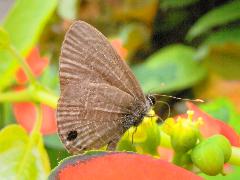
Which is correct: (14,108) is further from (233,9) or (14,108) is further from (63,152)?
(233,9)

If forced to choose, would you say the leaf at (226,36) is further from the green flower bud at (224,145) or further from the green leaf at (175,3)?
the green flower bud at (224,145)

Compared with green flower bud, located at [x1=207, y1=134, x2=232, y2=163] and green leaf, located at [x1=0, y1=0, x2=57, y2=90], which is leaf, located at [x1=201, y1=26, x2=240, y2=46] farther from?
green flower bud, located at [x1=207, y1=134, x2=232, y2=163]

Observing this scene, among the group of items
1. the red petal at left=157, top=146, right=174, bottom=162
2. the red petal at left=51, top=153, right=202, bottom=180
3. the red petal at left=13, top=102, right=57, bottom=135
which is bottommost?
the red petal at left=13, top=102, right=57, bottom=135

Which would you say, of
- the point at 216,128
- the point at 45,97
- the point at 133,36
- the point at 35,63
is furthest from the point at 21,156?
the point at 133,36

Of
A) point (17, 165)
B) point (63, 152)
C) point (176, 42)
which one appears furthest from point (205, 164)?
point (176, 42)

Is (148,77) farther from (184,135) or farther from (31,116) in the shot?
(184,135)

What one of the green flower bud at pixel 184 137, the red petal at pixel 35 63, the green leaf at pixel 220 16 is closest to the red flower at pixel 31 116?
the red petal at pixel 35 63

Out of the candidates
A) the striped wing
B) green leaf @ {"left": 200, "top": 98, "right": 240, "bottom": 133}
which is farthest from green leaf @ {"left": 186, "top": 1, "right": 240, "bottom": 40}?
the striped wing
